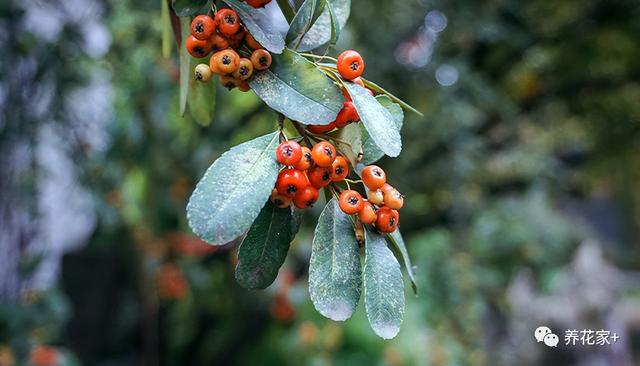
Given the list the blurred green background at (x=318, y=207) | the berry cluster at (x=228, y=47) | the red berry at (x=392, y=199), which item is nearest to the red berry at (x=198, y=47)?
the berry cluster at (x=228, y=47)

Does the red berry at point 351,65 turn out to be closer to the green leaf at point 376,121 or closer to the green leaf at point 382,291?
the green leaf at point 376,121

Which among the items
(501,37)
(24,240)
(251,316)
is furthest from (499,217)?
(24,240)

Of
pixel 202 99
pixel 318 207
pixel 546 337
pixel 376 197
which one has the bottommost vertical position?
pixel 318 207

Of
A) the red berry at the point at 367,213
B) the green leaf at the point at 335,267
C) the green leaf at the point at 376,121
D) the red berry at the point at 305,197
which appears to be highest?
the green leaf at the point at 376,121

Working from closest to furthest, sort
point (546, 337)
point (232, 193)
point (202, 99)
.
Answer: point (232, 193)
point (202, 99)
point (546, 337)

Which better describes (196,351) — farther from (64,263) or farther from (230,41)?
(230,41)

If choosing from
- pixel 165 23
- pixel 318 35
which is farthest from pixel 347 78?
pixel 165 23

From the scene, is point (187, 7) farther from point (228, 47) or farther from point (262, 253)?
point (262, 253)

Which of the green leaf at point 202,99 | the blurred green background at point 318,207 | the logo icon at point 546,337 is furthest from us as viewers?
the blurred green background at point 318,207
